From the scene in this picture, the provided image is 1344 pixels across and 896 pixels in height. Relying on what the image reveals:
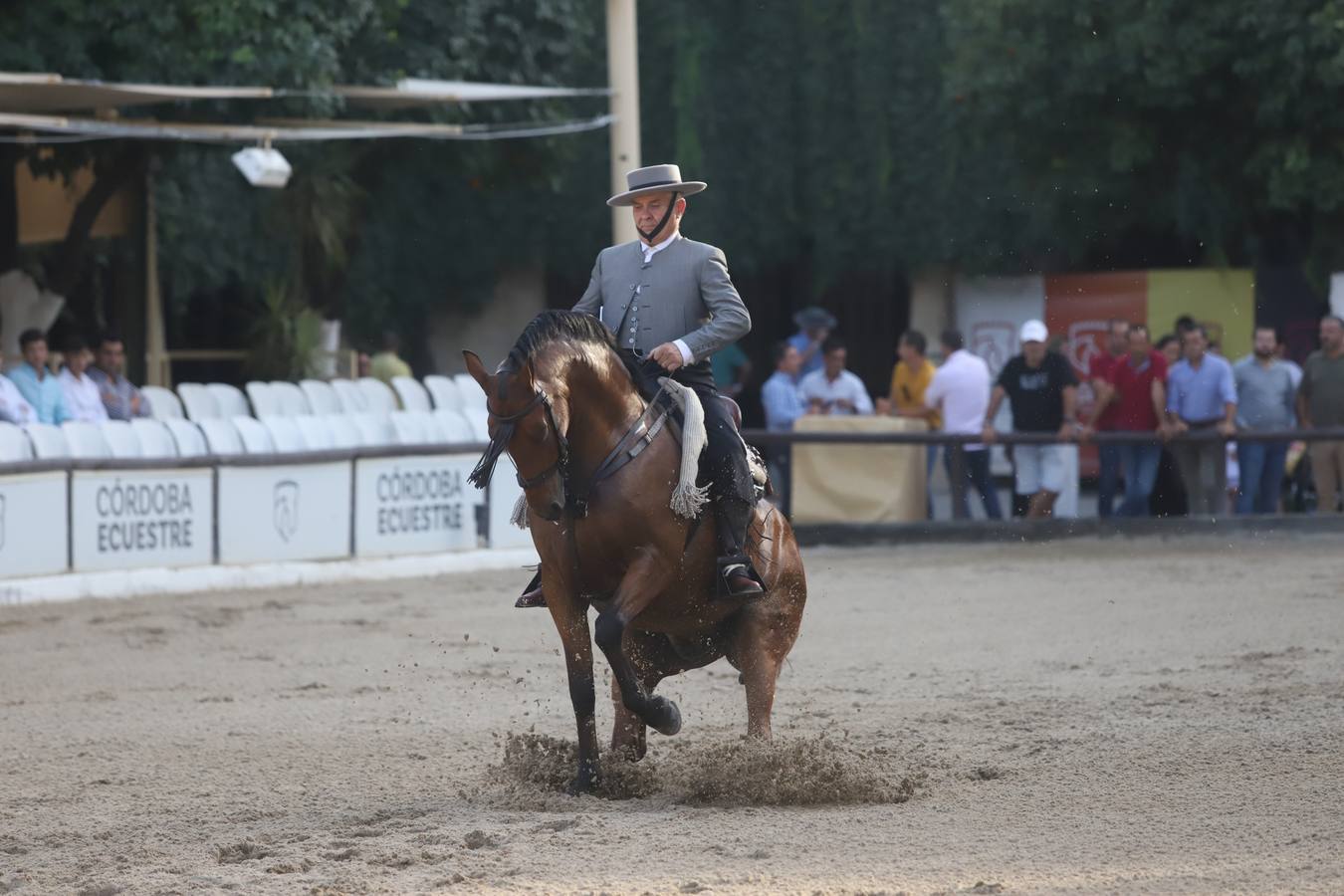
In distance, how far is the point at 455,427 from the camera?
16.8m

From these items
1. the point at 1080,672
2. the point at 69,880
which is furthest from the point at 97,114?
the point at 69,880

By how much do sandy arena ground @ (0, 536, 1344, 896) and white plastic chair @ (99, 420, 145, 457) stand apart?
1.34 m

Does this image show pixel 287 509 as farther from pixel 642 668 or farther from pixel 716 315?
pixel 716 315

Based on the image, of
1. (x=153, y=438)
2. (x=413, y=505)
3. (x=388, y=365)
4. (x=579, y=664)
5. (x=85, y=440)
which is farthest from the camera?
(x=388, y=365)

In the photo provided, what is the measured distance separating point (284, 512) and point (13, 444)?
2185mm

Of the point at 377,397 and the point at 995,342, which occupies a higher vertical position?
the point at 995,342

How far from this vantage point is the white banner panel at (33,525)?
13.4 m

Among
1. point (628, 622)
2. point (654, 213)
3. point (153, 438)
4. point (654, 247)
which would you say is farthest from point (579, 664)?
point (153, 438)

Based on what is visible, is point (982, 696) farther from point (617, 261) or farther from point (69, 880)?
point (69, 880)

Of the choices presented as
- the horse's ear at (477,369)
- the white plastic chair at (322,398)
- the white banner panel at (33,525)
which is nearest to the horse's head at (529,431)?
the horse's ear at (477,369)

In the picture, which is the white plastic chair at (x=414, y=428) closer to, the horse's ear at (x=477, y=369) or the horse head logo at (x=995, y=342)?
the horse's ear at (x=477, y=369)

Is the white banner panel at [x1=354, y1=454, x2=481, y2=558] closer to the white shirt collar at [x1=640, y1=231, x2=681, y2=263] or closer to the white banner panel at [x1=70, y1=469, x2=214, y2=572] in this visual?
the white banner panel at [x1=70, y1=469, x2=214, y2=572]

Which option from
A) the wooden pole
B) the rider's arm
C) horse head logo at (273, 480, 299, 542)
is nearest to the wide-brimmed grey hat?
the rider's arm

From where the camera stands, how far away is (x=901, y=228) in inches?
1053
